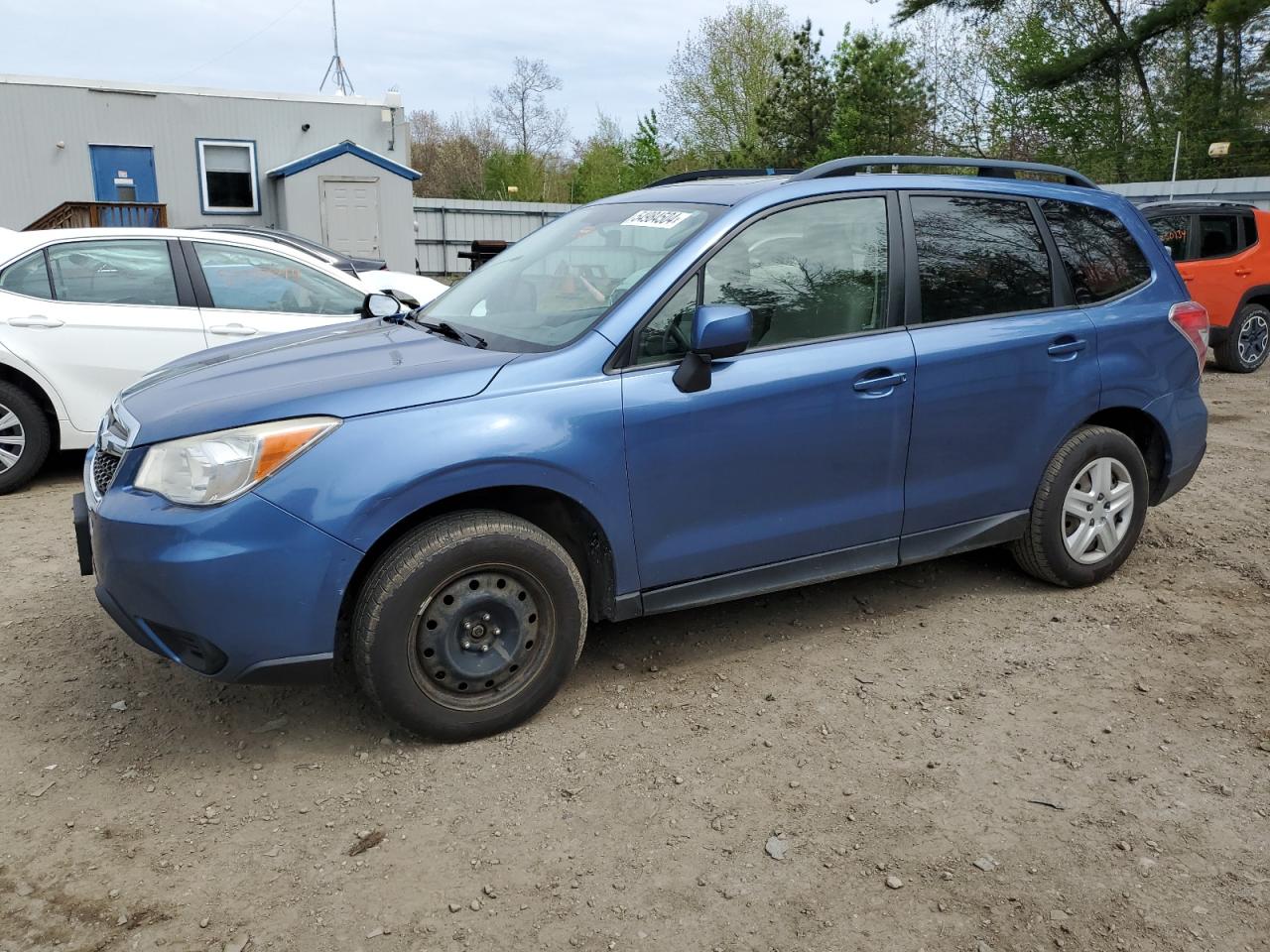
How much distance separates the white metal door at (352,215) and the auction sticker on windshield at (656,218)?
64.2 ft

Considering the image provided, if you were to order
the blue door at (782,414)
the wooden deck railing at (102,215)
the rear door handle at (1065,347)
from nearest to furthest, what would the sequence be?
the blue door at (782,414) → the rear door handle at (1065,347) → the wooden deck railing at (102,215)

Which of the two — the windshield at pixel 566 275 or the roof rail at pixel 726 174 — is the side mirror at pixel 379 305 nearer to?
the windshield at pixel 566 275

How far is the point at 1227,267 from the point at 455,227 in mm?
20028

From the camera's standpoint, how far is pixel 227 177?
21.9 m

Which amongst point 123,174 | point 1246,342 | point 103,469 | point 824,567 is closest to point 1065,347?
point 824,567

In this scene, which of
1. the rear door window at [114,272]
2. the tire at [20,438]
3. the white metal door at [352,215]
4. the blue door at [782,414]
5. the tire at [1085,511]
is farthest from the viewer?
the white metal door at [352,215]

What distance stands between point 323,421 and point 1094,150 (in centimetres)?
3344

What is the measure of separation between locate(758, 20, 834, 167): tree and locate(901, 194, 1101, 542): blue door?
30.6 m

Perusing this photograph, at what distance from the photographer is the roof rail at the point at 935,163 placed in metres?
4.07

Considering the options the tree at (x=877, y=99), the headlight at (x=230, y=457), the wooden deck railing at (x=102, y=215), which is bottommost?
the headlight at (x=230, y=457)

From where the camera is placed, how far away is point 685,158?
1834 inches

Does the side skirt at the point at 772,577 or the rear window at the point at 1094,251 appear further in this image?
the rear window at the point at 1094,251

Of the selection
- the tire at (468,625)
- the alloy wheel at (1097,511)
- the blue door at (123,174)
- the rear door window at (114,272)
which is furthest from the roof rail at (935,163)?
the blue door at (123,174)

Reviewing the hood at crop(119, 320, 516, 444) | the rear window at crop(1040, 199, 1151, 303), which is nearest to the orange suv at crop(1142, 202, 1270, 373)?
the rear window at crop(1040, 199, 1151, 303)
